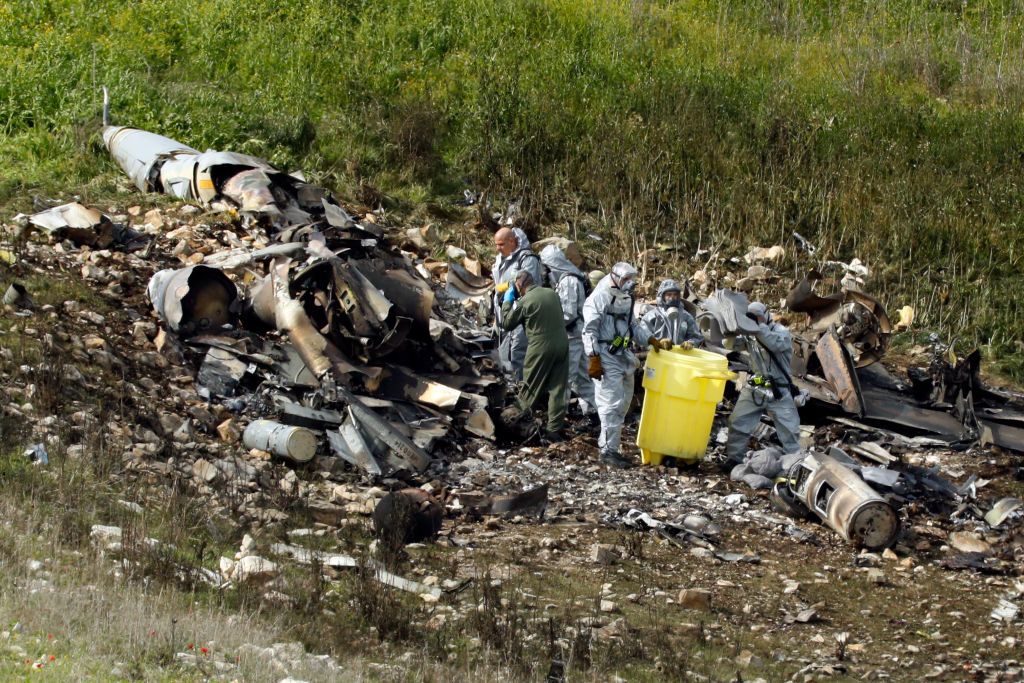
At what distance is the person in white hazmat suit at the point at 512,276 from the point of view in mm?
10602

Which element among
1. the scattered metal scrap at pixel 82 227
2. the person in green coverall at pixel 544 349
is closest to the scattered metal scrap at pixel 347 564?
the person in green coverall at pixel 544 349

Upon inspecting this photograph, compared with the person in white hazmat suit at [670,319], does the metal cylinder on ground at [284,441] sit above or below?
below

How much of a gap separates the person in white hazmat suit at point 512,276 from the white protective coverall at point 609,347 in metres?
1.12

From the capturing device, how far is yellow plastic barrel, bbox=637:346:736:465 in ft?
30.5

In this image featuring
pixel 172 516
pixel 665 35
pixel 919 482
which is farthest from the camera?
pixel 665 35

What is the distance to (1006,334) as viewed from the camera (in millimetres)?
13719

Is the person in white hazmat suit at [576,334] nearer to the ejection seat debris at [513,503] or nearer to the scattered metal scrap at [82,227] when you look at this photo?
the ejection seat debris at [513,503]

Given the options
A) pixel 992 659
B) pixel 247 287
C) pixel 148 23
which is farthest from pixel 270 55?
pixel 992 659

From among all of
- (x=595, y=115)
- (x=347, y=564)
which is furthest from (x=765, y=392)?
(x=595, y=115)

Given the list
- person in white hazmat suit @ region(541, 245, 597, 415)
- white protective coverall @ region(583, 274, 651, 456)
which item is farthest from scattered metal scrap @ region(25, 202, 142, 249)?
white protective coverall @ region(583, 274, 651, 456)

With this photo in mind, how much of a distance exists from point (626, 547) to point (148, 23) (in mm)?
14355

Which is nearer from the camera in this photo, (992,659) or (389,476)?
(992,659)

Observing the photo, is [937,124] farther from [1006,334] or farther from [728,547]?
[728,547]

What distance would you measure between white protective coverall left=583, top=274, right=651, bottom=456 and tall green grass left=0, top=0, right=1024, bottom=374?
5631 millimetres
